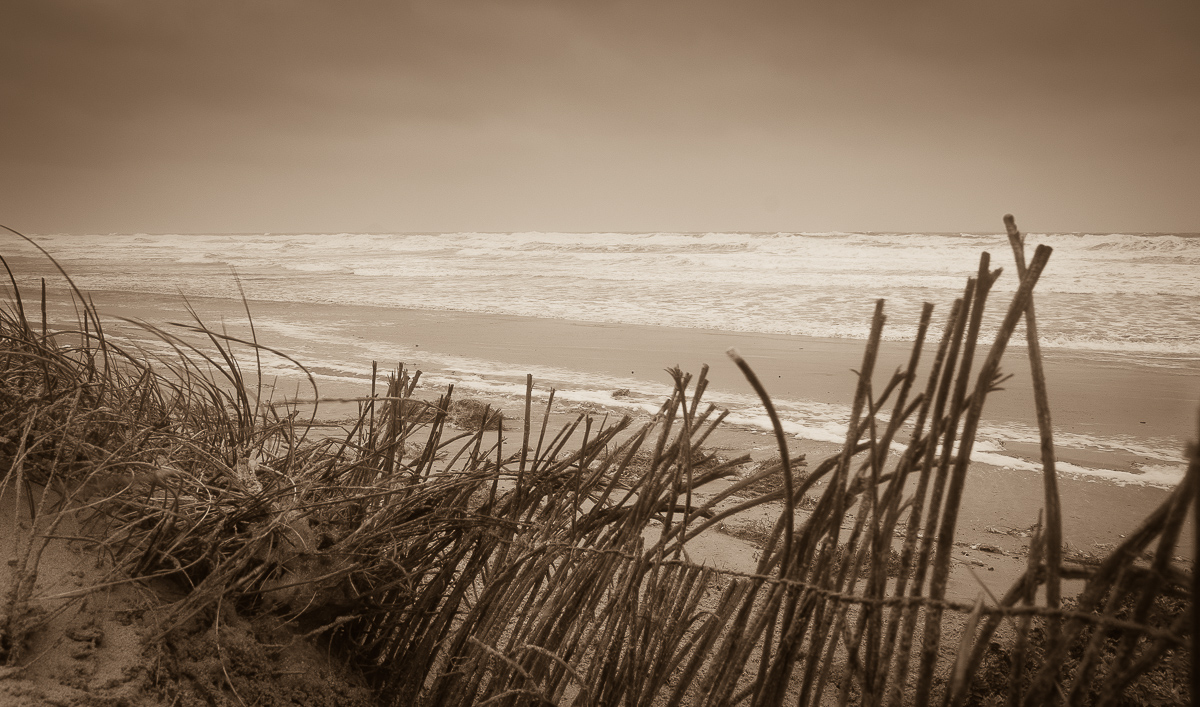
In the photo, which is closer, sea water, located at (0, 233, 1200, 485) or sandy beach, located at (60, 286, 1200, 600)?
sandy beach, located at (60, 286, 1200, 600)

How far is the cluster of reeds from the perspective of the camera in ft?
3.64

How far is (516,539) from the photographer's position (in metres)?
1.80

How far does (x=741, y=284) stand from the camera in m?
15.9

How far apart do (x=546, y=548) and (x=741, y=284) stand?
1466cm

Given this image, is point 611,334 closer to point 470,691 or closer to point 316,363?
point 316,363

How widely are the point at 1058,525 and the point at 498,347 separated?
846 cm

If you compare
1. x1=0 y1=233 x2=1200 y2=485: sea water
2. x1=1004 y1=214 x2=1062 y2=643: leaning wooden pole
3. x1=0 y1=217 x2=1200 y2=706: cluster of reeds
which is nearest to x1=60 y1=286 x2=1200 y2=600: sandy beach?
x1=0 y1=233 x2=1200 y2=485: sea water

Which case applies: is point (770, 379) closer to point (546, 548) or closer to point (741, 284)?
point (546, 548)

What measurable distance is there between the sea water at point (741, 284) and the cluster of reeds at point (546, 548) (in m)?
4.20

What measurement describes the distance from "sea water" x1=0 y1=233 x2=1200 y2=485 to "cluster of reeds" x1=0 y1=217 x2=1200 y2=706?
4.20 metres

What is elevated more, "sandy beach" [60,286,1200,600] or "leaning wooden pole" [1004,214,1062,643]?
"leaning wooden pole" [1004,214,1062,643]

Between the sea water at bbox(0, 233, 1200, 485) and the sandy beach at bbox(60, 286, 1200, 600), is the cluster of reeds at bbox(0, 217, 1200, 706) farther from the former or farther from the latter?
the sea water at bbox(0, 233, 1200, 485)

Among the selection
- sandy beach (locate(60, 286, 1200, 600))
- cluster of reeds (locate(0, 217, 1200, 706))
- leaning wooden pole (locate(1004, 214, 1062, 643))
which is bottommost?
sandy beach (locate(60, 286, 1200, 600))

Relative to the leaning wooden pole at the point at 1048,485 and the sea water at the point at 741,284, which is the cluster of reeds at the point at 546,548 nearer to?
the leaning wooden pole at the point at 1048,485
